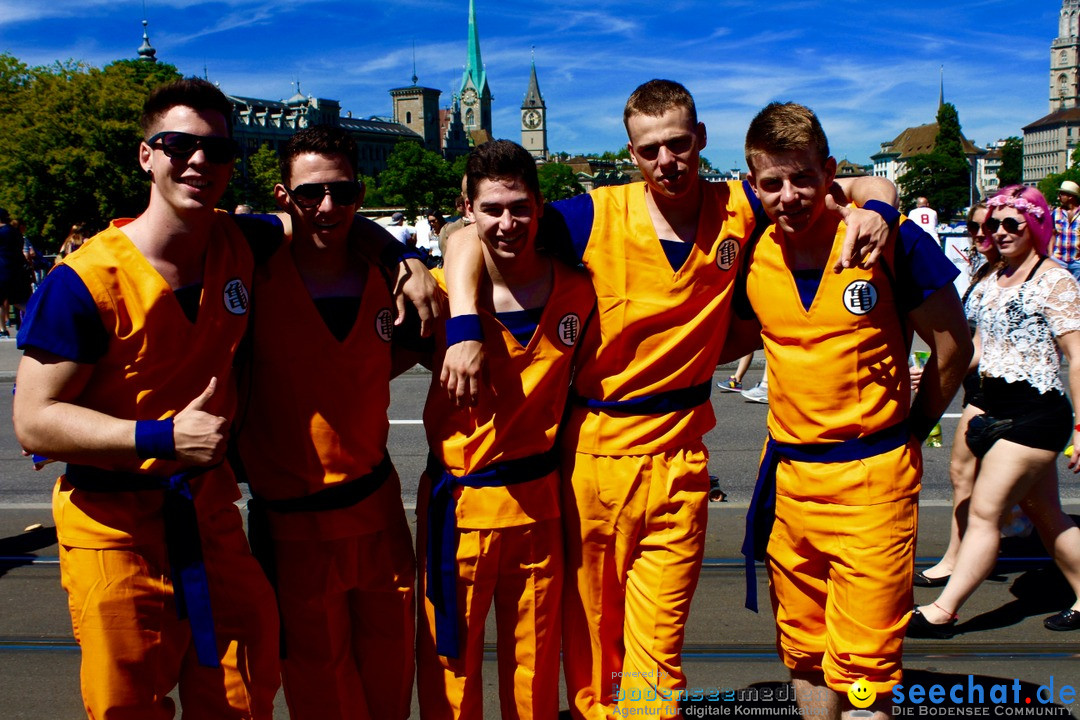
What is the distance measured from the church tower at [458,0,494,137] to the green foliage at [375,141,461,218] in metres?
79.4

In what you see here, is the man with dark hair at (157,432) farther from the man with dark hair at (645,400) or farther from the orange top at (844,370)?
the orange top at (844,370)

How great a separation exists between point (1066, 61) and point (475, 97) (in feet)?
382

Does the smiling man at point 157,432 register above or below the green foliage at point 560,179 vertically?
below

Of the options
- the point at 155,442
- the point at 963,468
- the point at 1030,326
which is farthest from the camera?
the point at 963,468

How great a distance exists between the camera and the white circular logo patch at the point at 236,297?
2732mm

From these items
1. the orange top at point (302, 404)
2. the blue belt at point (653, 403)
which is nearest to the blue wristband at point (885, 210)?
the blue belt at point (653, 403)

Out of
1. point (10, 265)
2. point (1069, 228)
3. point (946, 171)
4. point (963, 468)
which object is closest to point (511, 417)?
point (963, 468)

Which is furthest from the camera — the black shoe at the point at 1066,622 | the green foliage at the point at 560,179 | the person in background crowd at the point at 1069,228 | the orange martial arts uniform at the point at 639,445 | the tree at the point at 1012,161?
the tree at the point at 1012,161

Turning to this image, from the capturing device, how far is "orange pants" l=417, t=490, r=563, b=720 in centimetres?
302

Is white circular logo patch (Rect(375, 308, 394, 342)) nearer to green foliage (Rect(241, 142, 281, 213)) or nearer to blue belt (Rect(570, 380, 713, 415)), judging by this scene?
blue belt (Rect(570, 380, 713, 415))

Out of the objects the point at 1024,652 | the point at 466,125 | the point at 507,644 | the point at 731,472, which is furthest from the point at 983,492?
the point at 466,125

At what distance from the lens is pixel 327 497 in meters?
2.95

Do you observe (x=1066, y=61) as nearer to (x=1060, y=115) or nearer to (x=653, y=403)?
(x=1060, y=115)

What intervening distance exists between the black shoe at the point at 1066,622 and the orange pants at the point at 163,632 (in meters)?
3.45
